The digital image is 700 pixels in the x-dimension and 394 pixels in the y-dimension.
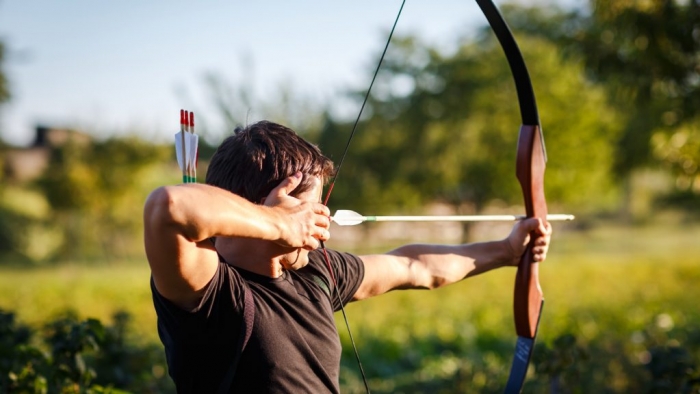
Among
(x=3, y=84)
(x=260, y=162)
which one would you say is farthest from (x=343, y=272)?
(x=3, y=84)

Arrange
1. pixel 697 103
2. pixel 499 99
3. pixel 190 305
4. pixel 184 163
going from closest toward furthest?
pixel 190 305
pixel 184 163
pixel 697 103
pixel 499 99

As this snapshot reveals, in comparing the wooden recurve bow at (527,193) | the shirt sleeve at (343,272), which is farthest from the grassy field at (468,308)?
the shirt sleeve at (343,272)

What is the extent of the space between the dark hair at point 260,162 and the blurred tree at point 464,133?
17.2m

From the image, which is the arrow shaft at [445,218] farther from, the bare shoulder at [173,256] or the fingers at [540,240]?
the bare shoulder at [173,256]

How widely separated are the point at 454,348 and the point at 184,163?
5335 millimetres

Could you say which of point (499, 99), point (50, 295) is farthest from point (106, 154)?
point (499, 99)

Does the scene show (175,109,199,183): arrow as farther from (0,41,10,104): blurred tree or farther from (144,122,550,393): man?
(0,41,10,104): blurred tree

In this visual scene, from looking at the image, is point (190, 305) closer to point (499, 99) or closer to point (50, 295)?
point (50, 295)

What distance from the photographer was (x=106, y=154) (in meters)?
18.3

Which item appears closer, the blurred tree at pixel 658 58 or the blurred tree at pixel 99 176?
the blurred tree at pixel 658 58

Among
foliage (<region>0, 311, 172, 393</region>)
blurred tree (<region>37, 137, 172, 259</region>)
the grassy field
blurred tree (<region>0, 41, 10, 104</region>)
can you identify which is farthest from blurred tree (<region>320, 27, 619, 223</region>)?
foliage (<region>0, 311, 172, 393</region>)

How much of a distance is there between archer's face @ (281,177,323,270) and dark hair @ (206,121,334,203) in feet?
0.04

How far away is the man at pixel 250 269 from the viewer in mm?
1367

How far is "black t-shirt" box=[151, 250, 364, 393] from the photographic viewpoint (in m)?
1.49
